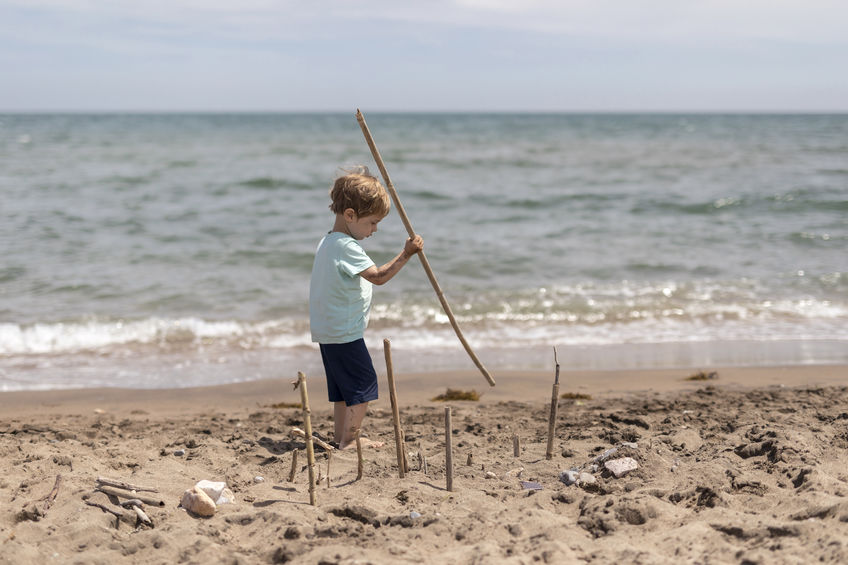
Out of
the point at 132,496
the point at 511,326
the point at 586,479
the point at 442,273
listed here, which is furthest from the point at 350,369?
the point at 442,273

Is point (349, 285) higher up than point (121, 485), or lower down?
higher up

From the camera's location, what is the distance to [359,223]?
150 inches

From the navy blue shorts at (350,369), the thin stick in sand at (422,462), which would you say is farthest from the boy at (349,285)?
the thin stick in sand at (422,462)

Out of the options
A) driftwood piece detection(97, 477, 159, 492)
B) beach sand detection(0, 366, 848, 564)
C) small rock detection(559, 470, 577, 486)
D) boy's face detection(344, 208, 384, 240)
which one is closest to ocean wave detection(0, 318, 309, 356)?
beach sand detection(0, 366, 848, 564)

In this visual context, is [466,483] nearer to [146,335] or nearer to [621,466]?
[621,466]

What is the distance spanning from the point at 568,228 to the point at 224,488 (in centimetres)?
1000

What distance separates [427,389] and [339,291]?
2.10m

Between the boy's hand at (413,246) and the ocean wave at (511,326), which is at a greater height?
the boy's hand at (413,246)

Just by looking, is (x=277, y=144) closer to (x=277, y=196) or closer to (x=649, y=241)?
(x=277, y=196)

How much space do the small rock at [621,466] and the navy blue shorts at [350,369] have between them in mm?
1296

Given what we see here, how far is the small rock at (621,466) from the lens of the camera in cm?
341

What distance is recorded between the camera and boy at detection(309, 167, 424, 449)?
12.3 feet

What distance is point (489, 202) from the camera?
15234 millimetres

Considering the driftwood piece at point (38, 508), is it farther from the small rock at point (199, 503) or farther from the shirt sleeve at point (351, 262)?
the shirt sleeve at point (351, 262)
